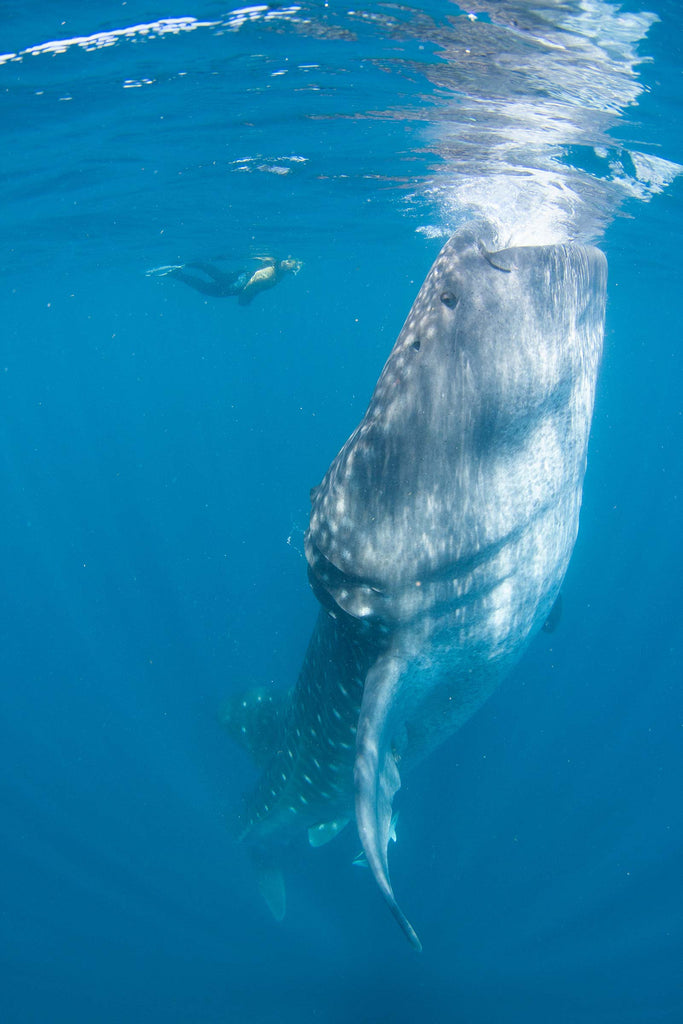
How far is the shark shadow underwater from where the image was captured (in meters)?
2.89

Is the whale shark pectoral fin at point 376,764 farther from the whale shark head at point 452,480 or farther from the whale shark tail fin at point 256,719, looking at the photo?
the whale shark tail fin at point 256,719

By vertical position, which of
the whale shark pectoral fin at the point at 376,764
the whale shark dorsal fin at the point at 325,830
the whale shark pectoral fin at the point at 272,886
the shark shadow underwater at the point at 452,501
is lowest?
the whale shark pectoral fin at the point at 272,886

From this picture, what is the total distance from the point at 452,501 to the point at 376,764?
4.91ft

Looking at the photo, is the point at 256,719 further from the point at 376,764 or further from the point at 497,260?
the point at 497,260

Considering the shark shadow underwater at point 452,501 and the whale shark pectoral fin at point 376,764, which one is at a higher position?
the shark shadow underwater at point 452,501

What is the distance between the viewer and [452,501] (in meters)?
3.07

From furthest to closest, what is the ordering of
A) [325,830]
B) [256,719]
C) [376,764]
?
[256,719], [325,830], [376,764]

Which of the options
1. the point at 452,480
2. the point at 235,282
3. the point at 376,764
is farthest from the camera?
the point at 235,282

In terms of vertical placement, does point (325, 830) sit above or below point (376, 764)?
below

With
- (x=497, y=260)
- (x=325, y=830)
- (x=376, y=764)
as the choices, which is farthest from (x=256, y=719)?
(x=497, y=260)

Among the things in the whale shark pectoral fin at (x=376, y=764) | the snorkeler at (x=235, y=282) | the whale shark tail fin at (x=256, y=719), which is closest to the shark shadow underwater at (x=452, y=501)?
the whale shark pectoral fin at (x=376, y=764)

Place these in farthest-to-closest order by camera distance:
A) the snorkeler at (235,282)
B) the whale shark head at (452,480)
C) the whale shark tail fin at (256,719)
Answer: the snorkeler at (235,282), the whale shark tail fin at (256,719), the whale shark head at (452,480)

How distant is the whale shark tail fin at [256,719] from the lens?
741 cm

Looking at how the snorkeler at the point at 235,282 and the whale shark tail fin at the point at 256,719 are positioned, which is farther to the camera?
the snorkeler at the point at 235,282
